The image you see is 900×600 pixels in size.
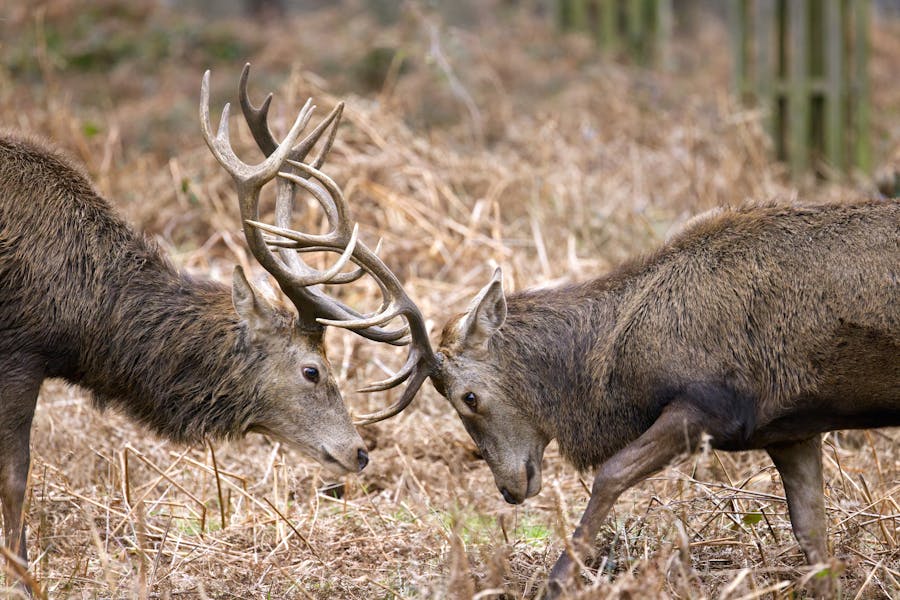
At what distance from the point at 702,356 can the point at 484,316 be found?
1262 millimetres

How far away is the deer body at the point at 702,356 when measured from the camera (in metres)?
5.88

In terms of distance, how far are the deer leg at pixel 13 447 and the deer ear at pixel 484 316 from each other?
2.39 m

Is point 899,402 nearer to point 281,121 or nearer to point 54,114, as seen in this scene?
point 281,121

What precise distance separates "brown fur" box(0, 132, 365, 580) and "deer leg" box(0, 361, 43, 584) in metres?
0.18

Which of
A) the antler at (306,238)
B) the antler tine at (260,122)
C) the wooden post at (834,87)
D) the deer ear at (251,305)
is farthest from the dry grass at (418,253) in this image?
the antler tine at (260,122)

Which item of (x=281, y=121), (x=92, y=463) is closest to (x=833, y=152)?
(x=281, y=121)

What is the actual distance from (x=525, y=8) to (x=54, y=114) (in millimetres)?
17256

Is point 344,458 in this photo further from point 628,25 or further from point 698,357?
point 628,25

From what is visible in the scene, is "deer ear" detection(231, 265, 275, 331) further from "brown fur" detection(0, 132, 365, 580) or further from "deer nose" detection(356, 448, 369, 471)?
"deer nose" detection(356, 448, 369, 471)

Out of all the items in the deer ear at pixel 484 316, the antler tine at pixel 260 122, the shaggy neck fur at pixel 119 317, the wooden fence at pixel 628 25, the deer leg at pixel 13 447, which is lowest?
the wooden fence at pixel 628 25

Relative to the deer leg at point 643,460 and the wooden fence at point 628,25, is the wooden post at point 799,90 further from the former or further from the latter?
the deer leg at point 643,460

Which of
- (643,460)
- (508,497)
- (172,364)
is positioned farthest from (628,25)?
(643,460)

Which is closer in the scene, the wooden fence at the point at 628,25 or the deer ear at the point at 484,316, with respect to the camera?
the deer ear at the point at 484,316

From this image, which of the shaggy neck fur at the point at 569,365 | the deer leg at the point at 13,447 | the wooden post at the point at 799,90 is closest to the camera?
the deer leg at the point at 13,447
